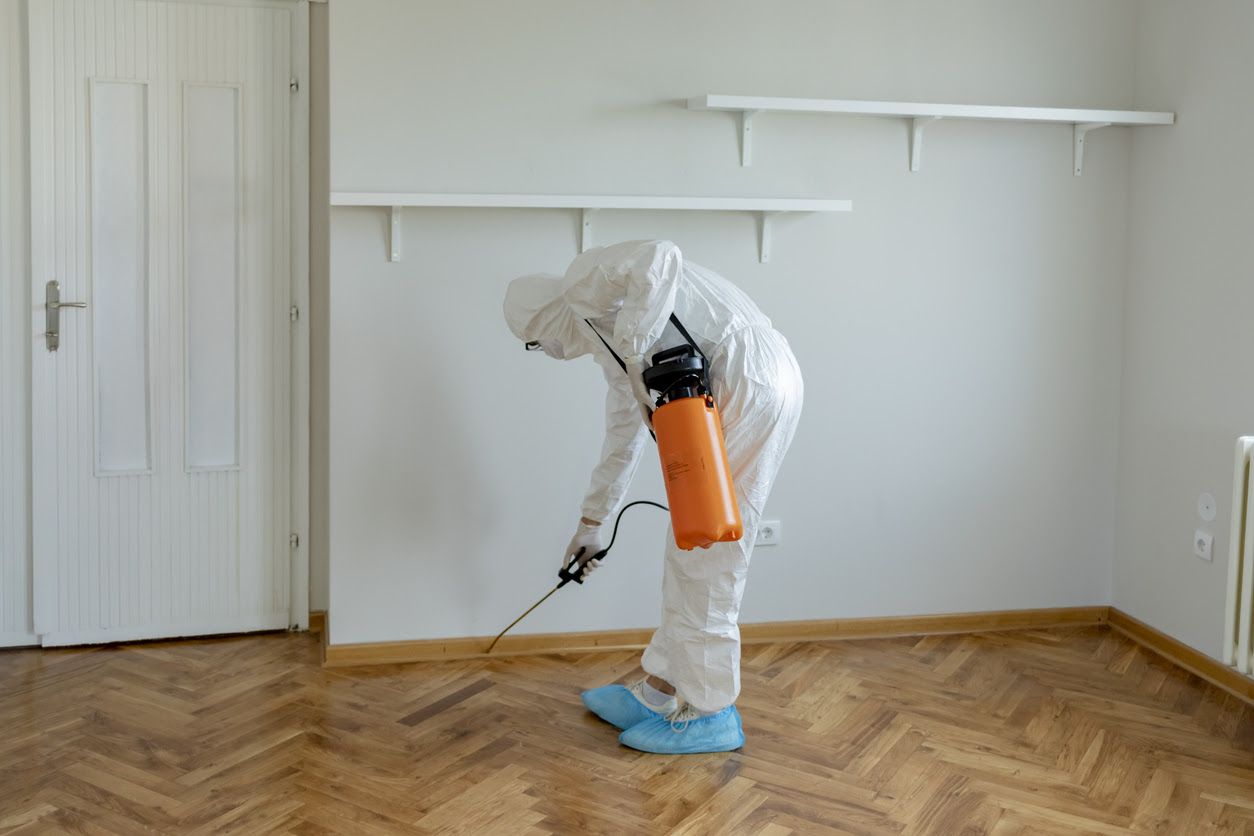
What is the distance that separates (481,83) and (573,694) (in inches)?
70.1

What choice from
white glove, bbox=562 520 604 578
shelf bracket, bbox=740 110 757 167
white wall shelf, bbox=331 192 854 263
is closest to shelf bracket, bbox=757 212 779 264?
white wall shelf, bbox=331 192 854 263

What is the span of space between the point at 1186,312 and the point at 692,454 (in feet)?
6.40

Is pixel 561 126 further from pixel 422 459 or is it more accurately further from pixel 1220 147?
pixel 1220 147

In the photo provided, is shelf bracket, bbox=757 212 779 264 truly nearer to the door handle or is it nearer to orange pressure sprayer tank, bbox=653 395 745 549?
orange pressure sprayer tank, bbox=653 395 745 549

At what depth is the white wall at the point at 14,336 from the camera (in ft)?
11.6

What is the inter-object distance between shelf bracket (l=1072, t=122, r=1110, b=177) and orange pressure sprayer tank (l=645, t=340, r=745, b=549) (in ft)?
6.23

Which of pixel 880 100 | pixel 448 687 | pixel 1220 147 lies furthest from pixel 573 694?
pixel 1220 147

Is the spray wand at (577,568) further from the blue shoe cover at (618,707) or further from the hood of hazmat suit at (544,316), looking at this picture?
the hood of hazmat suit at (544,316)

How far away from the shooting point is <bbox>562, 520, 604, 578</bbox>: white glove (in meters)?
3.29

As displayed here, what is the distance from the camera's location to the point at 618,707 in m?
3.19

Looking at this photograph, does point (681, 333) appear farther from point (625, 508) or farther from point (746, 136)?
point (746, 136)

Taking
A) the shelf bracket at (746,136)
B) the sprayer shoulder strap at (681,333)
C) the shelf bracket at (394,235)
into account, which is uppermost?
the shelf bracket at (746,136)

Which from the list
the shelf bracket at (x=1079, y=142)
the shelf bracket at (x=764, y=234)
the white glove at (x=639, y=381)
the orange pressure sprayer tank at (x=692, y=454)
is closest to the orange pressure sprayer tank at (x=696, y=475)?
the orange pressure sprayer tank at (x=692, y=454)

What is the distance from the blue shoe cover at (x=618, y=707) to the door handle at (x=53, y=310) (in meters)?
1.88
